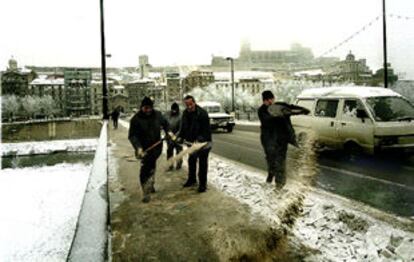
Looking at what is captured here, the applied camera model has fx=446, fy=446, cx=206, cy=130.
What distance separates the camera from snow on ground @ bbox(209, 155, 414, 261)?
15.6 ft

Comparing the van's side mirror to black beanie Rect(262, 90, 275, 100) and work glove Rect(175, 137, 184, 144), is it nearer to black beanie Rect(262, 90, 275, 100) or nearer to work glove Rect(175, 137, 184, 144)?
black beanie Rect(262, 90, 275, 100)

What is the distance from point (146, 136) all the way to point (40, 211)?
9.15 m

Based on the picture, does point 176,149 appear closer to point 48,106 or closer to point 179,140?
point 179,140

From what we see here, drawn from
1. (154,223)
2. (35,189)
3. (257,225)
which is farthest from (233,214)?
(35,189)

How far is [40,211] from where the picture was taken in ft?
50.3

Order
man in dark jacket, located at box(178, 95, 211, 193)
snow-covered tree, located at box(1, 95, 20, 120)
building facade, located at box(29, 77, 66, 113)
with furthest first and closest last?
building facade, located at box(29, 77, 66, 113)
snow-covered tree, located at box(1, 95, 20, 120)
man in dark jacket, located at box(178, 95, 211, 193)

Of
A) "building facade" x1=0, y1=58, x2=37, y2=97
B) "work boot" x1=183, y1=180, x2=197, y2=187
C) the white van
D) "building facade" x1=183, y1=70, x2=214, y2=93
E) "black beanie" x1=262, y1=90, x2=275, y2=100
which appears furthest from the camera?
"building facade" x1=0, y1=58, x2=37, y2=97

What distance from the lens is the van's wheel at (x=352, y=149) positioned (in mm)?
11289

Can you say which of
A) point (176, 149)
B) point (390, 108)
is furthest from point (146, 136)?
point (390, 108)

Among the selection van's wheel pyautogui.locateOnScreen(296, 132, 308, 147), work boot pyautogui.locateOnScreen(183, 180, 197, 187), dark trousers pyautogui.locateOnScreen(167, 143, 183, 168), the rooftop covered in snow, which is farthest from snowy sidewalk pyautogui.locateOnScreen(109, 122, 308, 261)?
the rooftop covered in snow

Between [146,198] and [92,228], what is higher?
[92,228]

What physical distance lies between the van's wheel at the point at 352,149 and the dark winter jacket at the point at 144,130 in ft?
18.7

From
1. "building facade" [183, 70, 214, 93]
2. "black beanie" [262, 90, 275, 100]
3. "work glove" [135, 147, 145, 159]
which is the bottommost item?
"work glove" [135, 147, 145, 159]

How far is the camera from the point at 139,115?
7824mm
